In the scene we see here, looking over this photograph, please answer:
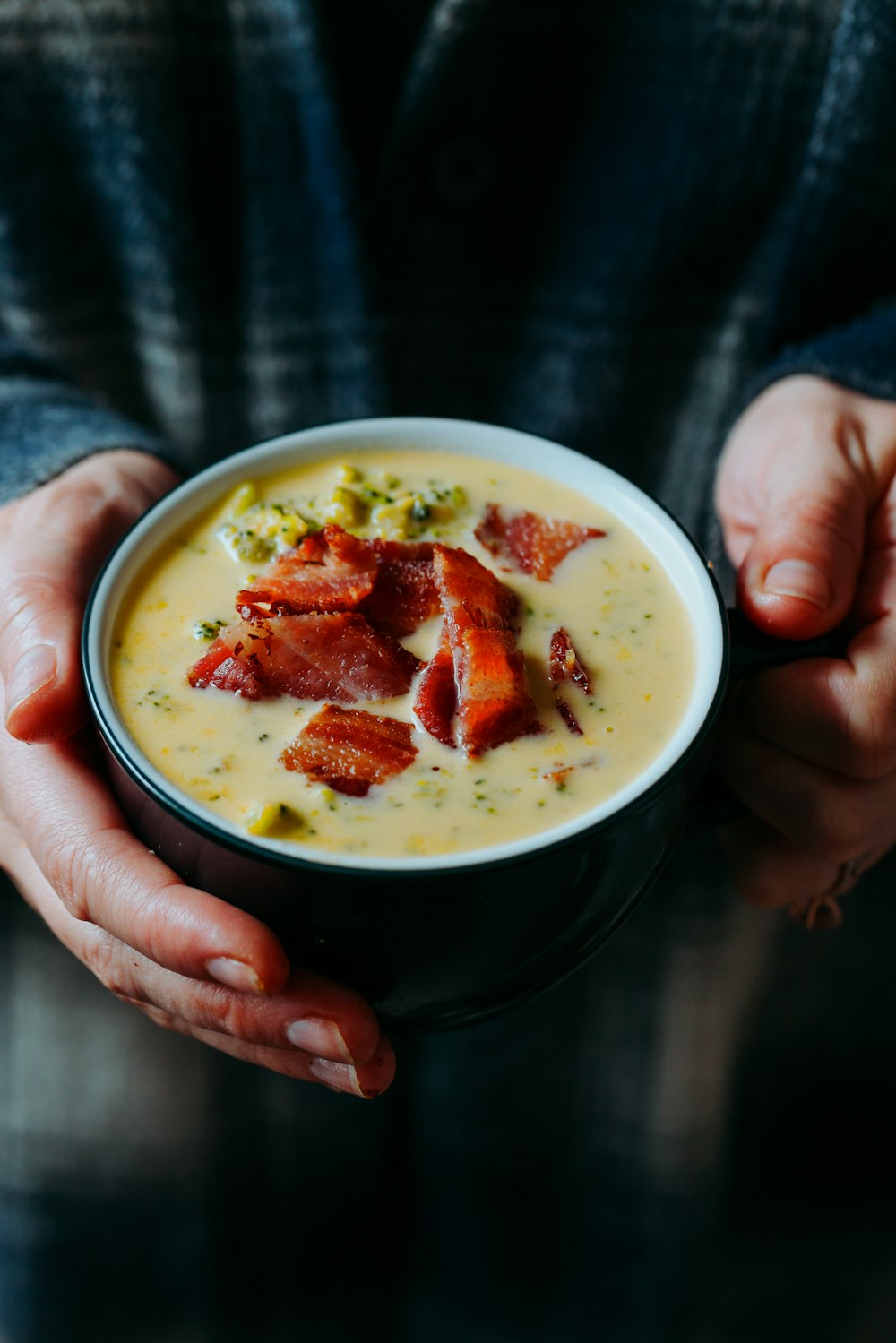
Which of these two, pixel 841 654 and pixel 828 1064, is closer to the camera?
pixel 841 654

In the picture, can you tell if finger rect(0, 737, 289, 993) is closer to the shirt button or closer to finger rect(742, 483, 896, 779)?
finger rect(742, 483, 896, 779)

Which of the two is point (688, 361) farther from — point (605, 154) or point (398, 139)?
point (398, 139)

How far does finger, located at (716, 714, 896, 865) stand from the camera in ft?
3.83

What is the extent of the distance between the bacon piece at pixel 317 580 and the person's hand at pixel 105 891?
0.55ft

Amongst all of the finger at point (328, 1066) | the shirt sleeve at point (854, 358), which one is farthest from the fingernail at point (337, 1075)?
the shirt sleeve at point (854, 358)

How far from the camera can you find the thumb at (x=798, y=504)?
3.62 ft

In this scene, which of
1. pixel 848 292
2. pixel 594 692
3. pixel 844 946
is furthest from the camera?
pixel 844 946

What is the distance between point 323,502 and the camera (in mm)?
1202

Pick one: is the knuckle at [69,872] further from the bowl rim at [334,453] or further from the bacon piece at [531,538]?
the bacon piece at [531,538]

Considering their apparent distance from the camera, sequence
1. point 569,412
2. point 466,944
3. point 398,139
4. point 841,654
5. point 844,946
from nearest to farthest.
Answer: point 466,944, point 841,654, point 398,139, point 569,412, point 844,946

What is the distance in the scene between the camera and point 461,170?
165cm

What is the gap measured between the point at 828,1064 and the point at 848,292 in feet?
4.37

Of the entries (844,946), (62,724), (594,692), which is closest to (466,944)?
(594,692)

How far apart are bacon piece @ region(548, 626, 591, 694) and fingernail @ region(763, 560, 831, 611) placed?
0.67 ft
